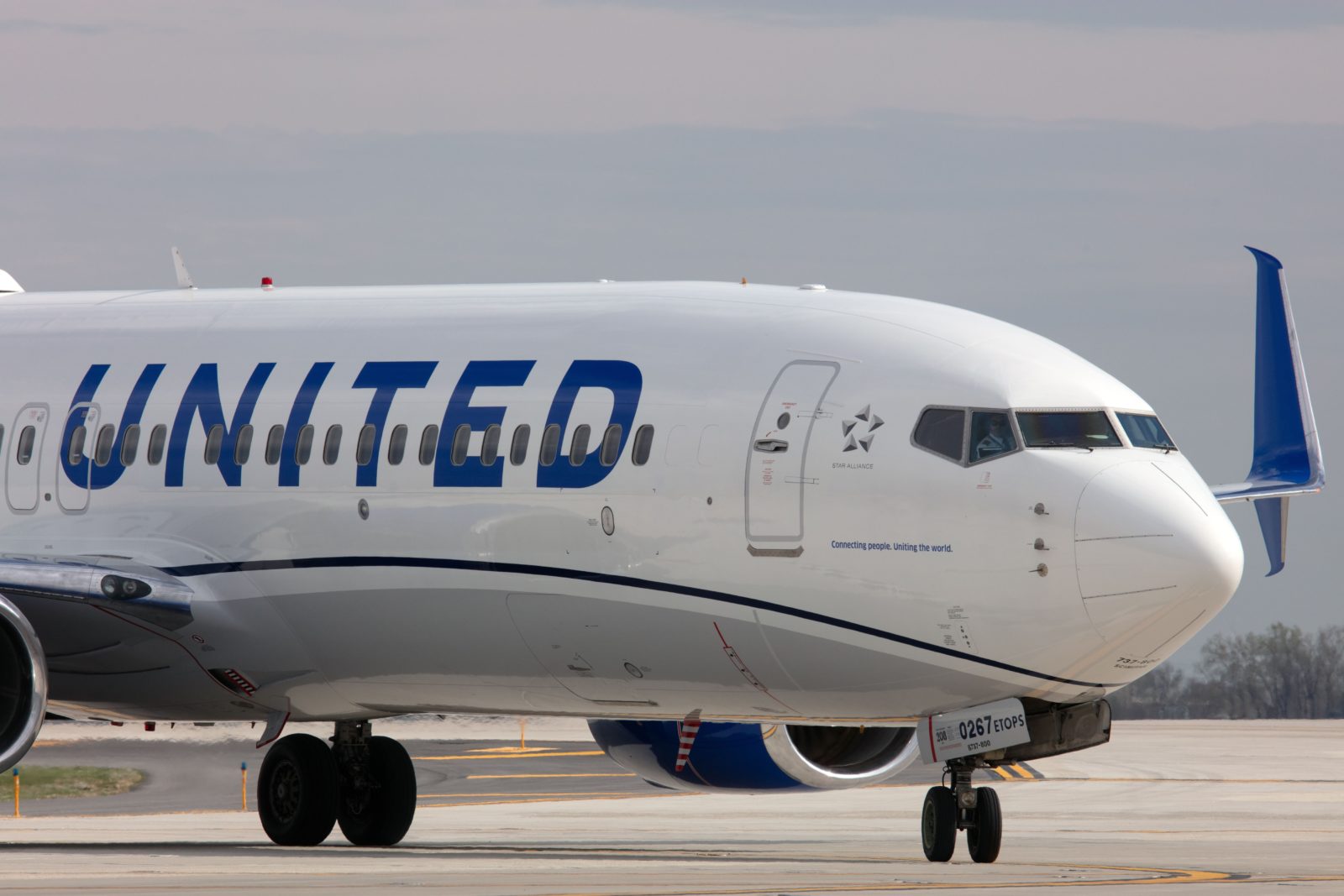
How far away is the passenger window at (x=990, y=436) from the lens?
1848cm

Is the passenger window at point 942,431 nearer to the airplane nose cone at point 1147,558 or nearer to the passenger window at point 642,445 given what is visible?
the airplane nose cone at point 1147,558

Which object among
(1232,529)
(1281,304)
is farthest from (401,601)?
(1281,304)

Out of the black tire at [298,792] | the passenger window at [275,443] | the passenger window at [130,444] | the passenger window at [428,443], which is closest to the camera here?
the passenger window at [428,443]

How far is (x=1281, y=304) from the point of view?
39.2 m

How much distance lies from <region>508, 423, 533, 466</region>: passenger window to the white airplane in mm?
27

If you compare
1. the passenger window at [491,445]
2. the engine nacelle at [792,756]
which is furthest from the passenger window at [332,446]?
the engine nacelle at [792,756]

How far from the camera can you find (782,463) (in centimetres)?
1906

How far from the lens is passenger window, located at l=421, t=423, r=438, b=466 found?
69.3 feet

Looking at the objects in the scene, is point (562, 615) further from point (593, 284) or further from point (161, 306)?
point (161, 306)

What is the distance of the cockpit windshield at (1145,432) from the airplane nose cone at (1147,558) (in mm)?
698

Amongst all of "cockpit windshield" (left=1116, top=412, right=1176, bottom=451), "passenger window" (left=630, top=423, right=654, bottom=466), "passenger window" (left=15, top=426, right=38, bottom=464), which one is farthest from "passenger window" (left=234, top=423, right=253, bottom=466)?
"cockpit windshield" (left=1116, top=412, right=1176, bottom=451)

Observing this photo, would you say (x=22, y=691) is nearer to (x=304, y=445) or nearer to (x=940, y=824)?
(x=304, y=445)

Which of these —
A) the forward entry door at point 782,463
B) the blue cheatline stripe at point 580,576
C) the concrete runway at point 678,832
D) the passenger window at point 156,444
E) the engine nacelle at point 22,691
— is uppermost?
the passenger window at point 156,444

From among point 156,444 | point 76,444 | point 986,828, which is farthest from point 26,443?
point 986,828
